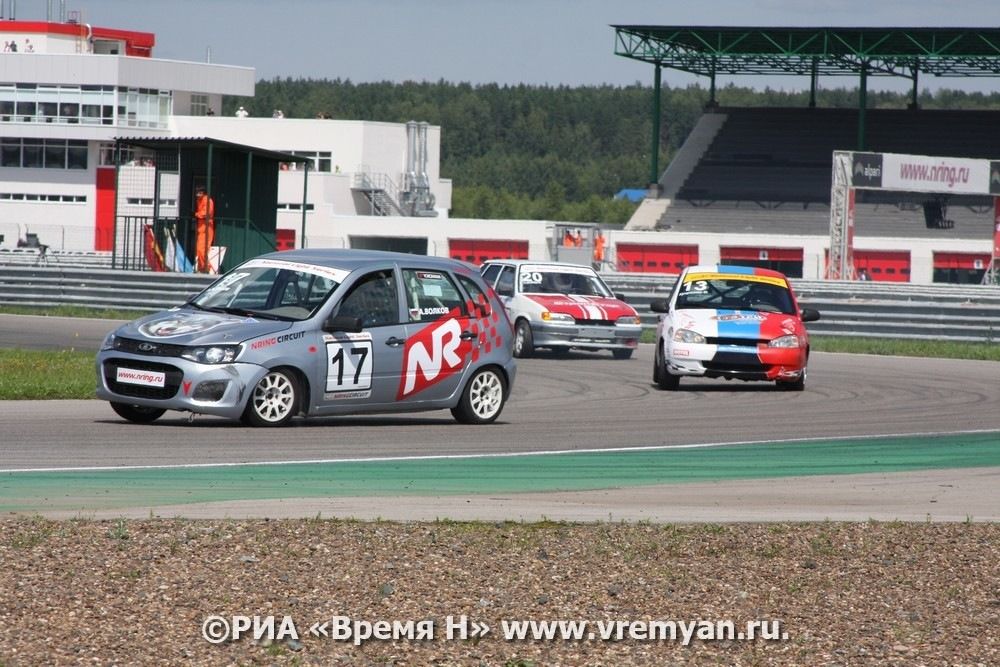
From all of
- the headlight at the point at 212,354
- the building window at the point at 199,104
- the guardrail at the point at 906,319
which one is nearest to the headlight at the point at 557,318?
the guardrail at the point at 906,319

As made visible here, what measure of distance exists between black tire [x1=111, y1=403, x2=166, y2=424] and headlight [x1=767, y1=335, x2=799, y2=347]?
8.38m

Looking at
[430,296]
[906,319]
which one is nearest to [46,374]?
[430,296]

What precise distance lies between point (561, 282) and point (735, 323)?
268 inches

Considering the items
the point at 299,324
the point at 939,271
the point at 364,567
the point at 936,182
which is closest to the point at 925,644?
the point at 364,567

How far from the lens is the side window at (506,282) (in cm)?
2533

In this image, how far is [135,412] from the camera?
13445 mm

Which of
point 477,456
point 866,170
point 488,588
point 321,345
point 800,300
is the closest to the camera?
point 488,588

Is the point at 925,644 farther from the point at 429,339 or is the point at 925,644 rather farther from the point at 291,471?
the point at 429,339

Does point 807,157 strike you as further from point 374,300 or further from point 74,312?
point 374,300

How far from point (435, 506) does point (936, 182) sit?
49.7m

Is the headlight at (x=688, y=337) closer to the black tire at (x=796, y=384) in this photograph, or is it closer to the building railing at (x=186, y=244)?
the black tire at (x=796, y=384)

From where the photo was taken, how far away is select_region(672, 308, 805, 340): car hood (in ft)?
63.0

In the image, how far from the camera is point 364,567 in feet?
23.5

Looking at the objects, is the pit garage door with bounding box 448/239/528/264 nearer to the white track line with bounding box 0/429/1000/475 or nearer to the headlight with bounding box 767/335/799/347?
the headlight with bounding box 767/335/799/347
